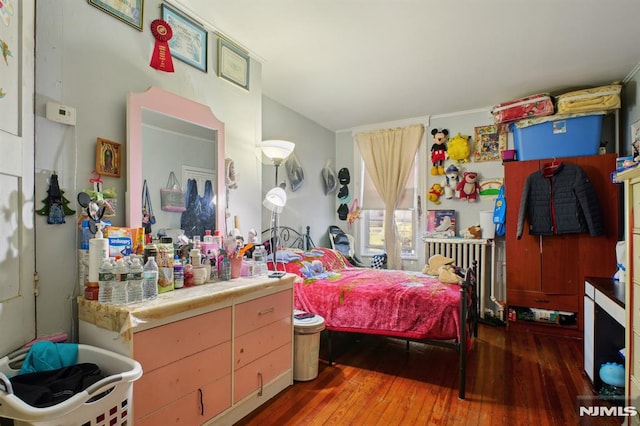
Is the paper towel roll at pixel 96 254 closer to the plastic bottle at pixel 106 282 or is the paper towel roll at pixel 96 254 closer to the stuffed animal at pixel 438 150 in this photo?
the plastic bottle at pixel 106 282

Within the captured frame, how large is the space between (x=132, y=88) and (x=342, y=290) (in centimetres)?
210

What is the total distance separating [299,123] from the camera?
14.2 ft

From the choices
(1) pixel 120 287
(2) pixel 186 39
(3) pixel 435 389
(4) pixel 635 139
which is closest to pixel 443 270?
(3) pixel 435 389

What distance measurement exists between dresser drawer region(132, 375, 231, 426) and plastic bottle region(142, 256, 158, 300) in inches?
19.3

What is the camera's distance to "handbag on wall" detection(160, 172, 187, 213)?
2.05m

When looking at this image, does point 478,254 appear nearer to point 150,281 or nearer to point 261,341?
point 261,341

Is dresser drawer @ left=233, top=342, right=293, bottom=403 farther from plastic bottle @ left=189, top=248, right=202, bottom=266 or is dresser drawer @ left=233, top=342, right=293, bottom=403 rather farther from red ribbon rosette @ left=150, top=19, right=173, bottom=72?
red ribbon rosette @ left=150, top=19, right=173, bottom=72

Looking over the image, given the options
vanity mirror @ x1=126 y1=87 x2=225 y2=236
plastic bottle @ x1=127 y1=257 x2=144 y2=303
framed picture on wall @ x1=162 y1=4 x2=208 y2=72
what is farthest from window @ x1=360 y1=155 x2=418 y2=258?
plastic bottle @ x1=127 y1=257 x2=144 y2=303

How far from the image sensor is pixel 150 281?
5.25ft

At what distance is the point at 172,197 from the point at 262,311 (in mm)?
926

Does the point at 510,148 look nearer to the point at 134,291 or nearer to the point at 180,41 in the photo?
the point at 180,41

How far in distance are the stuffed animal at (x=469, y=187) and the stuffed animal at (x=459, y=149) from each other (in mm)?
211

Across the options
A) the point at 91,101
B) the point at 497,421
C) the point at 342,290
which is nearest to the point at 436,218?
the point at 342,290

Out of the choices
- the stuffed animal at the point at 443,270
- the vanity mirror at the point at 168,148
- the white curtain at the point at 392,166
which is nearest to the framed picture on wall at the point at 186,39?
the vanity mirror at the point at 168,148
